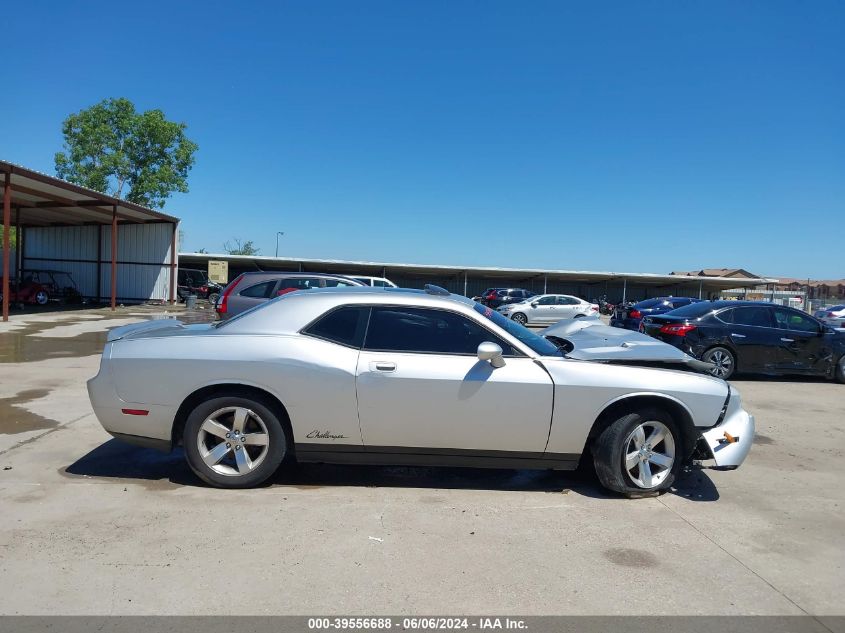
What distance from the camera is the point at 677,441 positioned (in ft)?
14.4

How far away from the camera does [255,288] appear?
458 inches

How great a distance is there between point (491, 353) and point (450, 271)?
42758mm

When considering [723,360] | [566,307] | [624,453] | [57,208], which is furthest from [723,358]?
[57,208]

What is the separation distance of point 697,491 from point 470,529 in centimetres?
214

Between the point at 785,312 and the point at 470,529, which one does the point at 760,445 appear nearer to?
the point at 470,529

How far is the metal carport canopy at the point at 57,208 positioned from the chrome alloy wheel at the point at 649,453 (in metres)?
17.2

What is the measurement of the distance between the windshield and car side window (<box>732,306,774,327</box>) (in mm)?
7146

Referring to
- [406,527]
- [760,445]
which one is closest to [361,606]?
[406,527]

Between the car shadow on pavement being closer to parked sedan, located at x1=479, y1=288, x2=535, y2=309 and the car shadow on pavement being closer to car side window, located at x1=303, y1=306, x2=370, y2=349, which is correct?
car side window, located at x1=303, y1=306, x2=370, y2=349

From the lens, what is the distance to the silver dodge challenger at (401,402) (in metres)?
4.21

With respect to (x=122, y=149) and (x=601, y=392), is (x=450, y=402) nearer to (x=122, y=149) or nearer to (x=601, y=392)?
(x=601, y=392)

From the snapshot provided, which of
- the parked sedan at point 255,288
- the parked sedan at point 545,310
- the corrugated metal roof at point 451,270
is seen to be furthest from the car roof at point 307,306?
the corrugated metal roof at point 451,270

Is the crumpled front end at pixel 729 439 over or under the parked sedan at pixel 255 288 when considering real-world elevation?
under

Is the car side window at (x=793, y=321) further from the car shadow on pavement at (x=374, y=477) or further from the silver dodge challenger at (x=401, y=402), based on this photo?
the silver dodge challenger at (x=401, y=402)
